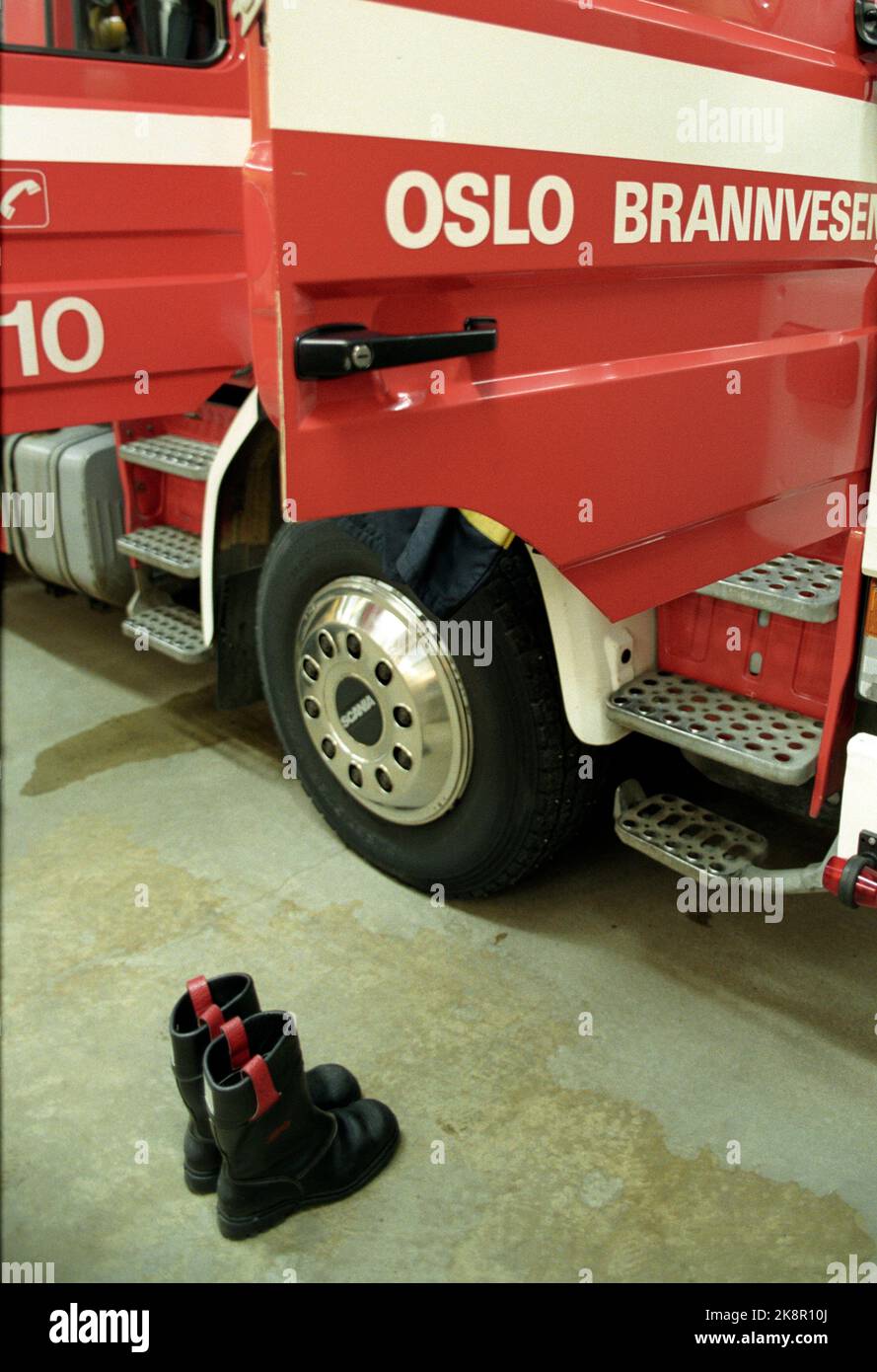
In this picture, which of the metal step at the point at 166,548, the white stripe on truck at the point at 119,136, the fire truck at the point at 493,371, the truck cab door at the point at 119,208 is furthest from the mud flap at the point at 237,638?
the white stripe on truck at the point at 119,136

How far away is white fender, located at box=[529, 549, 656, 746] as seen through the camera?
6.93 feet

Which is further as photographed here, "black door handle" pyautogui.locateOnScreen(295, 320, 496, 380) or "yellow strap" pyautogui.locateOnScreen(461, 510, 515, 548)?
"yellow strap" pyautogui.locateOnScreen(461, 510, 515, 548)

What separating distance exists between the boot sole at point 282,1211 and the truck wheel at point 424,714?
74 cm

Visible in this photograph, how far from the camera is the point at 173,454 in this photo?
323 centimetres

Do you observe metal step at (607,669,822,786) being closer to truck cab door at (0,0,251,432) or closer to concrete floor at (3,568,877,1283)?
concrete floor at (3,568,877,1283)

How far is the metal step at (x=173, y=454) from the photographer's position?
3094mm

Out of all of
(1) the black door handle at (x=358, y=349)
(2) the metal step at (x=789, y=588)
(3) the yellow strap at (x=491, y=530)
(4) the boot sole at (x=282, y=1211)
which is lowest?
(4) the boot sole at (x=282, y=1211)

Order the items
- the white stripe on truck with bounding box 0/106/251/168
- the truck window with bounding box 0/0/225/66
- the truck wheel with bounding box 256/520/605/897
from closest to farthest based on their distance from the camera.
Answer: the truck wheel with bounding box 256/520/605/897 < the white stripe on truck with bounding box 0/106/251/168 < the truck window with bounding box 0/0/225/66

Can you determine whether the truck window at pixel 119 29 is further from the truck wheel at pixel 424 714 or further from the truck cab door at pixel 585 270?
the truck cab door at pixel 585 270

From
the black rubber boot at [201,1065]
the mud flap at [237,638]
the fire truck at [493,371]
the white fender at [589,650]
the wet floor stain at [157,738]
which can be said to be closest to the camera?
the fire truck at [493,371]

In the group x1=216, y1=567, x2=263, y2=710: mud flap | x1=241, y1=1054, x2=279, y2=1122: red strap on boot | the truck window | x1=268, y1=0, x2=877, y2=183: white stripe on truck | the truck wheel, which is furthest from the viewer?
x1=216, y1=567, x2=263, y2=710: mud flap

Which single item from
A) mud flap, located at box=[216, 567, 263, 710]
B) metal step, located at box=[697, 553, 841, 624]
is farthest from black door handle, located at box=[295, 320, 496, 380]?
mud flap, located at box=[216, 567, 263, 710]

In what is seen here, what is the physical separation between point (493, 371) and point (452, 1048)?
1320 mm

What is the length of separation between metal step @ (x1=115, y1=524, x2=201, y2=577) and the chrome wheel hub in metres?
0.55
